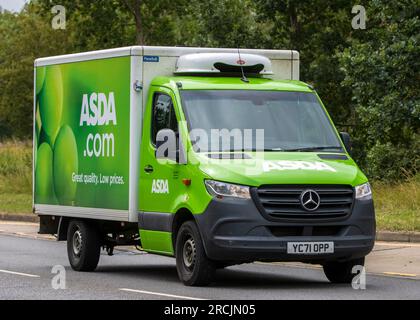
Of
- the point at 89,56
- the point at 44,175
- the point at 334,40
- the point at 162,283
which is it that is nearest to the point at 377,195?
the point at 334,40

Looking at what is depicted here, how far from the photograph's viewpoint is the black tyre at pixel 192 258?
44.7 ft

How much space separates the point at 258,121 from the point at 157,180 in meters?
1.36

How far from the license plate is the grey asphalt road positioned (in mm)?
437

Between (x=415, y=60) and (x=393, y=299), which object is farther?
(x=415, y=60)

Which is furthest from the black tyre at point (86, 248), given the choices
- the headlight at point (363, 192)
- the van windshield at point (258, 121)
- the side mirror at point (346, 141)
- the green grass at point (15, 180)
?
the green grass at point (15, 180)

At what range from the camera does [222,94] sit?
14688 mm

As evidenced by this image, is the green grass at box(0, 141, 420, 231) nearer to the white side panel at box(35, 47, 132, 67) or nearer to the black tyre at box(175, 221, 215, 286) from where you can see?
the white side panel at box(35, 47, 132, 67)

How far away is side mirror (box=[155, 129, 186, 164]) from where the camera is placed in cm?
1412

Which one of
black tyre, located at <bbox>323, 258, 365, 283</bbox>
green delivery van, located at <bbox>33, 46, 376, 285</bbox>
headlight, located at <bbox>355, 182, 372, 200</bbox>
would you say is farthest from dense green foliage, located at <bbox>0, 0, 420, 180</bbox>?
headlight, located at <bbox>355, 182, 372, 200</bbox>

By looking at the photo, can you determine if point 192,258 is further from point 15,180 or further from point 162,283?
point 15,180

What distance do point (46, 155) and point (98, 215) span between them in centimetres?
201

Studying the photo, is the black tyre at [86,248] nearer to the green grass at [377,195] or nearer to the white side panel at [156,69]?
the white side panel at [156,69]
